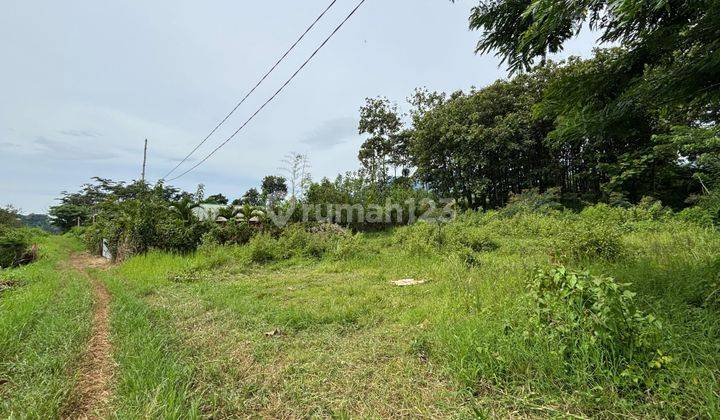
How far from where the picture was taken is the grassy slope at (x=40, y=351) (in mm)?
2072

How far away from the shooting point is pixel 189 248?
32.8 ft

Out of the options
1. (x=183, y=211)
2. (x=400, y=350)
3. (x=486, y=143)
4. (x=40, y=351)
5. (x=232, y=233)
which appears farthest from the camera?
(x=486, y=143)

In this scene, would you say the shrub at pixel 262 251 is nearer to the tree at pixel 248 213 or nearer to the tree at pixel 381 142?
the tree at pixel 248 213

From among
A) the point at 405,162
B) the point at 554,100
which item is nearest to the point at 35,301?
the point at 554,100

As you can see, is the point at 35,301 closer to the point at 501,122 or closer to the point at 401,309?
the point at 401,309

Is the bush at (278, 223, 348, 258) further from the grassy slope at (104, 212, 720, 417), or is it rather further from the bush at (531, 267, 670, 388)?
the bush at (531, 267, 670, 388)

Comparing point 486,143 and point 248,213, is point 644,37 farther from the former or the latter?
point 486,143

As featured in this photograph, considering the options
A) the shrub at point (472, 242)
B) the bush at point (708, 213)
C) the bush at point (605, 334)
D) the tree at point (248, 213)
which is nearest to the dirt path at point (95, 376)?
the bush at point (605, 334)

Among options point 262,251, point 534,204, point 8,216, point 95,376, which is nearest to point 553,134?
point 95,376

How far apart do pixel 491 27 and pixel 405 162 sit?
73.6 ft

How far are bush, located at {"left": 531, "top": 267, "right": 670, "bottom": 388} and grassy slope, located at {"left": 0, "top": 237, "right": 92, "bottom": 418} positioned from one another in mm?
3346

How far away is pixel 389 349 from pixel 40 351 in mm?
3134

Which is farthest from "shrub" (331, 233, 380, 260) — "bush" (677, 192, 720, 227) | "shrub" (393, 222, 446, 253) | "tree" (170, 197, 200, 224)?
"bush" (677, 192, 720, 227)

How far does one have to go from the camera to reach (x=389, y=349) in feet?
9.04
